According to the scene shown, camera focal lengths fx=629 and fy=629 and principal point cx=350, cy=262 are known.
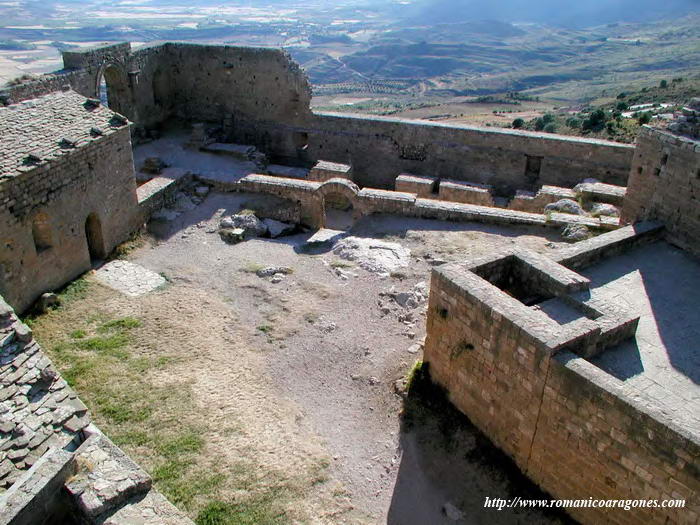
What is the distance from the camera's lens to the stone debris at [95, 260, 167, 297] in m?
12.7

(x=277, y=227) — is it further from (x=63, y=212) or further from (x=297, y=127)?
(x=297, y=127)

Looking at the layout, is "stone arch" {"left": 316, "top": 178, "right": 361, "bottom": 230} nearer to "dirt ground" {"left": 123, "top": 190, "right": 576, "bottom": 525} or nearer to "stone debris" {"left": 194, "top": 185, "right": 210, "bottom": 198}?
"dirt ground" {"left": 123, "top": 190, "right": 576, "bottom": 525}

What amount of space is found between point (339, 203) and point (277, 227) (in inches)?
122

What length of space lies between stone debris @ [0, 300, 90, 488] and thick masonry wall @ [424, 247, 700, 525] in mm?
4984

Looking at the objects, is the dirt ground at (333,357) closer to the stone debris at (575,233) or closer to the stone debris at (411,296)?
the stone debris at (411,296)

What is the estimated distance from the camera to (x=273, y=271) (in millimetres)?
13367

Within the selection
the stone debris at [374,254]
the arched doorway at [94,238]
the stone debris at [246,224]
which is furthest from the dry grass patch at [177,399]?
the stone debris at [374,254]

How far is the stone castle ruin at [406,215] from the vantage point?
22.4 ft

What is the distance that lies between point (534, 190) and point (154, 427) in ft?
42.0

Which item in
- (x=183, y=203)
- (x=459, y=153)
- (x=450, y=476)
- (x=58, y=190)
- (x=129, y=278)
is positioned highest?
(x=58, y=190)

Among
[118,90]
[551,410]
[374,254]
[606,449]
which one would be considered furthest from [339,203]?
[606,449]

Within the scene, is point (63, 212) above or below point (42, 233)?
above

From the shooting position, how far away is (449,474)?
28.6ft

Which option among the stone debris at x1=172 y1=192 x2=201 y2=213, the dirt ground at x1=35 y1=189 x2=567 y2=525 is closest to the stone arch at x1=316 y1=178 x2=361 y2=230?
the dirt ground at x1=35 y1=189 x2=567 y2=525
